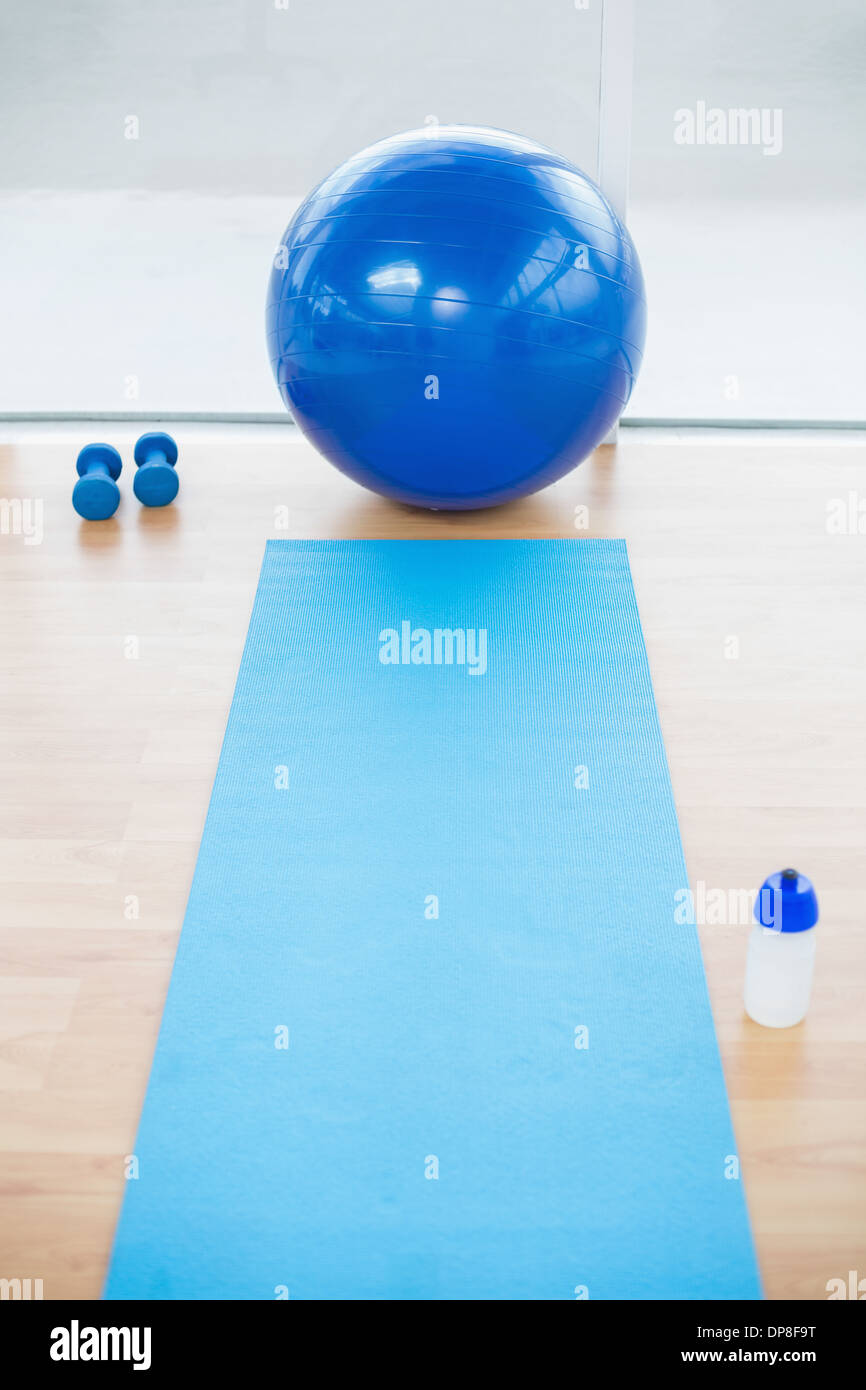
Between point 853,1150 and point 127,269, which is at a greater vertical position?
point 127,269

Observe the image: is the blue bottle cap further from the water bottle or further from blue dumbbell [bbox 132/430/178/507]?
blue dumbbell [bbox 132/430/178/507]

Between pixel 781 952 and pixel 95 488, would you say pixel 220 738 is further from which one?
pixel 781 952

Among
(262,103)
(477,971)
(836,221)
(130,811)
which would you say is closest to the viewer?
(477,971)

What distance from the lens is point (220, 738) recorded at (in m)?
2.22

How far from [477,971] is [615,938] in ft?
0.65

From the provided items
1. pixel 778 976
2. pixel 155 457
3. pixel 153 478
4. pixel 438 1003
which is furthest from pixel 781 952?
pixel 155 457

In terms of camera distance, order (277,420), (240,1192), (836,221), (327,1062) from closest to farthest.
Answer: (240,1192) < (327,1062) < (277,420) < (836,221)

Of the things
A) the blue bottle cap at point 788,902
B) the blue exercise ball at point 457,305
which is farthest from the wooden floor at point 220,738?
the blue exercise ball at point 457,305

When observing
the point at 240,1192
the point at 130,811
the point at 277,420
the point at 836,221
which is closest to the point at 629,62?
the point at 277,420

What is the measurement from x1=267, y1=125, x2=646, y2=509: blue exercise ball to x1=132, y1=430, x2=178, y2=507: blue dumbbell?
421 millimetres

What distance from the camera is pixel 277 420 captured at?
3387 millimetres

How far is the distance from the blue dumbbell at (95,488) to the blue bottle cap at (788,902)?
6.00ft

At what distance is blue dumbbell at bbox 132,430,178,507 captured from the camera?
2904mm

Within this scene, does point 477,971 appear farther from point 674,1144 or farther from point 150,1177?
point 150,1177
